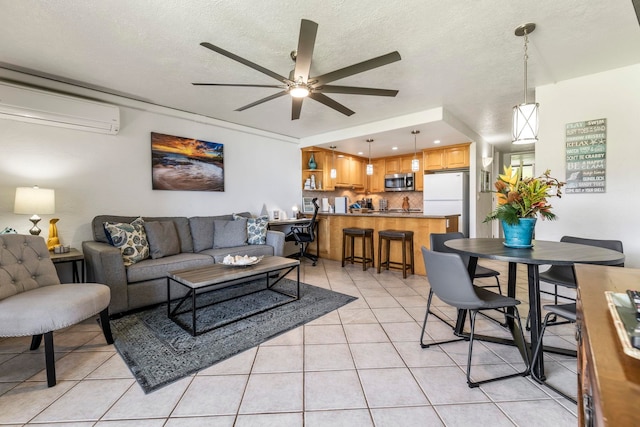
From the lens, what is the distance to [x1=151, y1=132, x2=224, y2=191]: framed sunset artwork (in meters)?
3.93

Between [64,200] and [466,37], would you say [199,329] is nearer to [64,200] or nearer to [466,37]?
[64,200]

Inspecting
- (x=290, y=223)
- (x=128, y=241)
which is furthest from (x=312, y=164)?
(x=128, y=241)

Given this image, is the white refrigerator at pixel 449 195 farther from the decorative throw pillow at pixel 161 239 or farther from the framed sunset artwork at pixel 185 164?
the decorative throw pillow at pixel 161 239

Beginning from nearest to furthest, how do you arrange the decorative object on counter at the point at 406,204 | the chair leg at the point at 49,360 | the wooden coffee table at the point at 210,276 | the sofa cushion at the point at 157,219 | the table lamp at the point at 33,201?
the chair leg at the point at 49,360 < the wooden coffee table at the point at 210,276 < the table lamp at the point at 33,201 < the sofa cushion at the point at 157,219 < the decorative object on counter at the point at 406,204

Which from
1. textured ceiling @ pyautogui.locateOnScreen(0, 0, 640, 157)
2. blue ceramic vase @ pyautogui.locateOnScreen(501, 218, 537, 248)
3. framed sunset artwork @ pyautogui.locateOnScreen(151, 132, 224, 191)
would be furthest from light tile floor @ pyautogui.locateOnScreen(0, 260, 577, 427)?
textured ceiling @ pyautogui.locateOnScreen(0, 0, 640, 157)

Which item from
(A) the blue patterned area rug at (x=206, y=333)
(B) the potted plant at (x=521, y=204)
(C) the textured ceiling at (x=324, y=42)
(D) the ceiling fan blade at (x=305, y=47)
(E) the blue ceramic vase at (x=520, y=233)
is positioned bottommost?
(A) the blue patterned area rug at (x=206, y=333)

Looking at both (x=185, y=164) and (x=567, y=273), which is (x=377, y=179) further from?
(x=567, y=273)

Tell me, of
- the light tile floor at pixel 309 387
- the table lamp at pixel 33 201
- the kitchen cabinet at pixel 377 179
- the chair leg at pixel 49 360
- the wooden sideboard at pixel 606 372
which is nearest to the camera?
the wooden sideboard at pixel 606 372

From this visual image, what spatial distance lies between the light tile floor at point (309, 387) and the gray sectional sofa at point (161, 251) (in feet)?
1.61

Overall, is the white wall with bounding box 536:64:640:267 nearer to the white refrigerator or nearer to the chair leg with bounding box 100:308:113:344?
the white refrigerator

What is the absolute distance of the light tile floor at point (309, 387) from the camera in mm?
1439

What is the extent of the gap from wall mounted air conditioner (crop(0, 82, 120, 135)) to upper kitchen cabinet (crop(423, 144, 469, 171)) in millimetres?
5432

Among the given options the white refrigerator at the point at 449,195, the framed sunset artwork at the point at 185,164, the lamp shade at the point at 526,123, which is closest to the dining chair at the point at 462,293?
the lamp shade at the point at 526,123

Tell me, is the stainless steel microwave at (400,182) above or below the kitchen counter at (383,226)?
above
